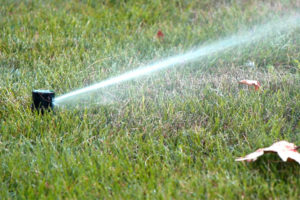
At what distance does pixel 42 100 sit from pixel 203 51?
163 cm

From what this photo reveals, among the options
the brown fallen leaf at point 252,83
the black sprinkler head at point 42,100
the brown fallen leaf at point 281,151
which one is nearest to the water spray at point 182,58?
the black sprinkler head at point 42,100

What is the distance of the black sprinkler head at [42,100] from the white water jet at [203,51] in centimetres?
14

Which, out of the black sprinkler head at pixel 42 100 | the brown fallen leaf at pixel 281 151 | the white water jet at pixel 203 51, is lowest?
the white water jet at pixel 203 51

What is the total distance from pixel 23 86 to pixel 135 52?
42.3 inches

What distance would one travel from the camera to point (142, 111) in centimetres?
278

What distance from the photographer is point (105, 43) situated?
3.90 m

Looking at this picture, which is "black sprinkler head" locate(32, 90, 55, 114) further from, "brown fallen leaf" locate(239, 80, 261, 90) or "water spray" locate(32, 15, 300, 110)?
"brown fallen leaf" locate(239, 80, 261, 90)

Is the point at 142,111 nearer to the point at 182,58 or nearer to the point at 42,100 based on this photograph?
the point at 42,100

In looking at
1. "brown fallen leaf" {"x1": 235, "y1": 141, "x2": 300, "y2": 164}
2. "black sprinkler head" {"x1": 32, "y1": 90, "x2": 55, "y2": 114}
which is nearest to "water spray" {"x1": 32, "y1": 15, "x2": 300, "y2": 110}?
"black sprinkler head" {"x1": 32, "y1": 90, "x2": 55, "y2": 114}

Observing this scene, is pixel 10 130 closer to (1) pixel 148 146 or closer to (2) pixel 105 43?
(1) pixel 148 146

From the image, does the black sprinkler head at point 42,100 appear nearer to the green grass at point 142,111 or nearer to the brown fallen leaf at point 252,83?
the green grass at point 142,111

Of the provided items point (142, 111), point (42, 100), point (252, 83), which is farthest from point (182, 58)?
point (42, 100)

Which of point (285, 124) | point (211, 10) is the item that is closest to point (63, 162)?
point (285, 124)

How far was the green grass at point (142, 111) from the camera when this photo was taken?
213 cm
